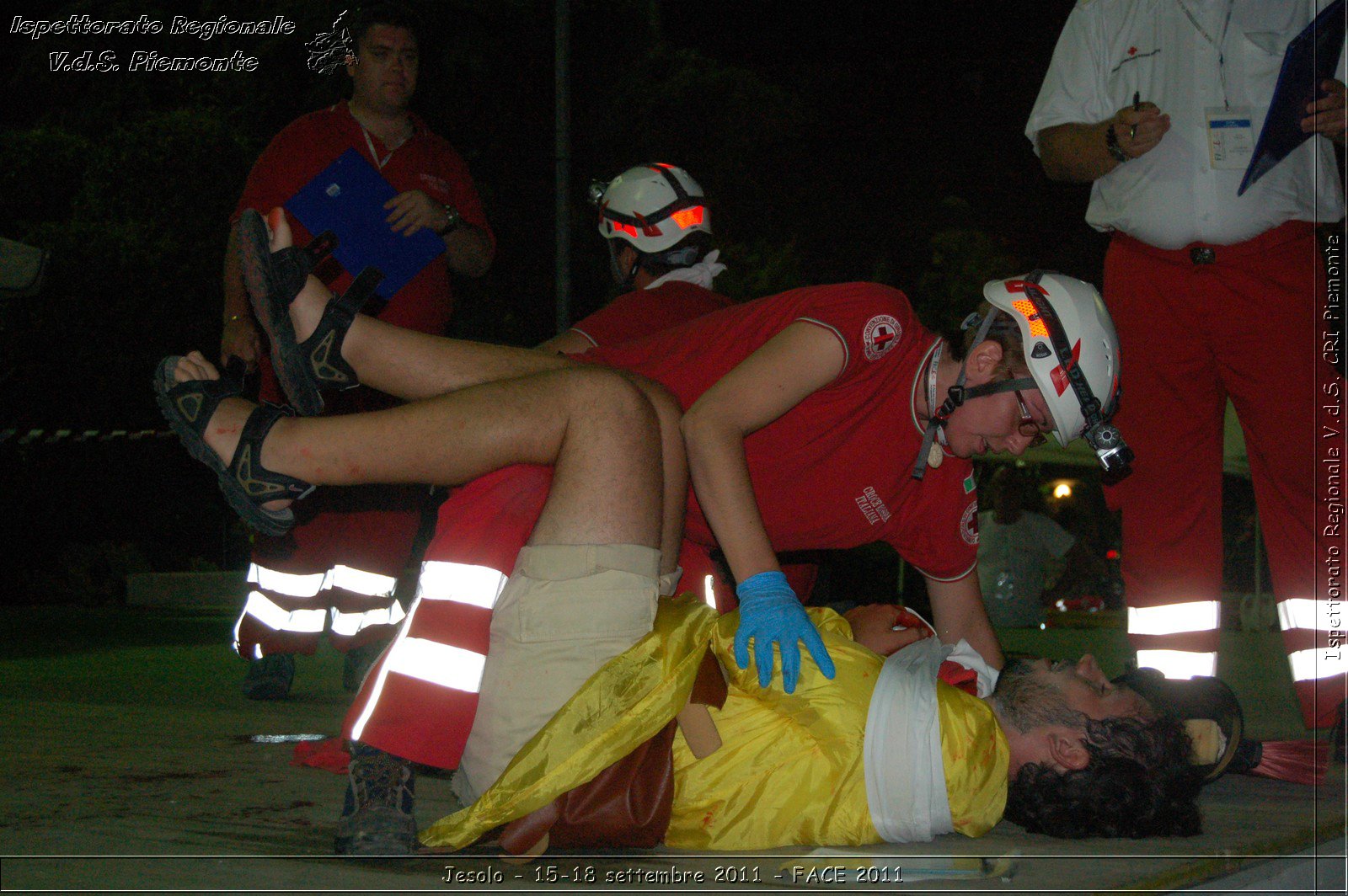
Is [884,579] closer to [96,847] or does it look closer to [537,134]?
[537,134]

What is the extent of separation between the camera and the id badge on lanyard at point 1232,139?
330 cm

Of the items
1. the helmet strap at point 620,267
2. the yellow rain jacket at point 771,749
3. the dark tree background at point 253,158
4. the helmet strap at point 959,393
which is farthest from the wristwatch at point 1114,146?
the dark tree background at point 253,158

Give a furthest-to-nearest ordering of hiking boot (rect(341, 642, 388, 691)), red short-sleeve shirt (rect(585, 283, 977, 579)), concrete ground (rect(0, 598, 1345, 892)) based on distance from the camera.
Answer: hiking boot (rect(341, 642, 388, 691)) < red short-sleeve shirt (rect(585, 283, 977, 579)) < concrete ground (rect(0, 598, 1345, 892))

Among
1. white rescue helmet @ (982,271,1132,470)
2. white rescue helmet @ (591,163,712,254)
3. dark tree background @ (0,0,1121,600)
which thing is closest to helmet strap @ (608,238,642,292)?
white rescue helmet @ (591,163,712,254)

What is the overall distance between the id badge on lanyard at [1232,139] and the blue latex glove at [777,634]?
169cm

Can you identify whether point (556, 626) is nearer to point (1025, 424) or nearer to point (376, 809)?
point (376, 809)

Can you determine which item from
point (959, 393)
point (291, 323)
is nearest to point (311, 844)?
point (291, 323)

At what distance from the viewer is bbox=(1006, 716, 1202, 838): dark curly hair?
2346mm

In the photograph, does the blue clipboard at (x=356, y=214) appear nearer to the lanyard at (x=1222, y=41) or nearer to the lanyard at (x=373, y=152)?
the lanyard at (x=373, y=152)

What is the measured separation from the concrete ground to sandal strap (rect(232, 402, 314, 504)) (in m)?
0.59

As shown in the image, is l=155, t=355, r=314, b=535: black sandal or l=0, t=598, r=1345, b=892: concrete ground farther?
l=155, t=355, r=314, b=535: black sandal

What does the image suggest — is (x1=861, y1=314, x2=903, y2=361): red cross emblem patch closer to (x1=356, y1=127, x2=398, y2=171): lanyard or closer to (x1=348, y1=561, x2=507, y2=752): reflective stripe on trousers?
(x1=348, y1=561, x2=507, y2=752): reflective stripe on trousers

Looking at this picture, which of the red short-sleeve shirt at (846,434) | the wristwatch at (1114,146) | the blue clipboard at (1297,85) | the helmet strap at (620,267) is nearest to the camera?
the red short-sleeve shirt at (846,434)

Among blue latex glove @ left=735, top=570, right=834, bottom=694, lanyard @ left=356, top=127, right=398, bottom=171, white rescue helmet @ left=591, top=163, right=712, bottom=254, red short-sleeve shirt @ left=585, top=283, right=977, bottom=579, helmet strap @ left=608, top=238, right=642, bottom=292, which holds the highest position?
lanyard @ left=356, top=127, right=398, bottom=171
